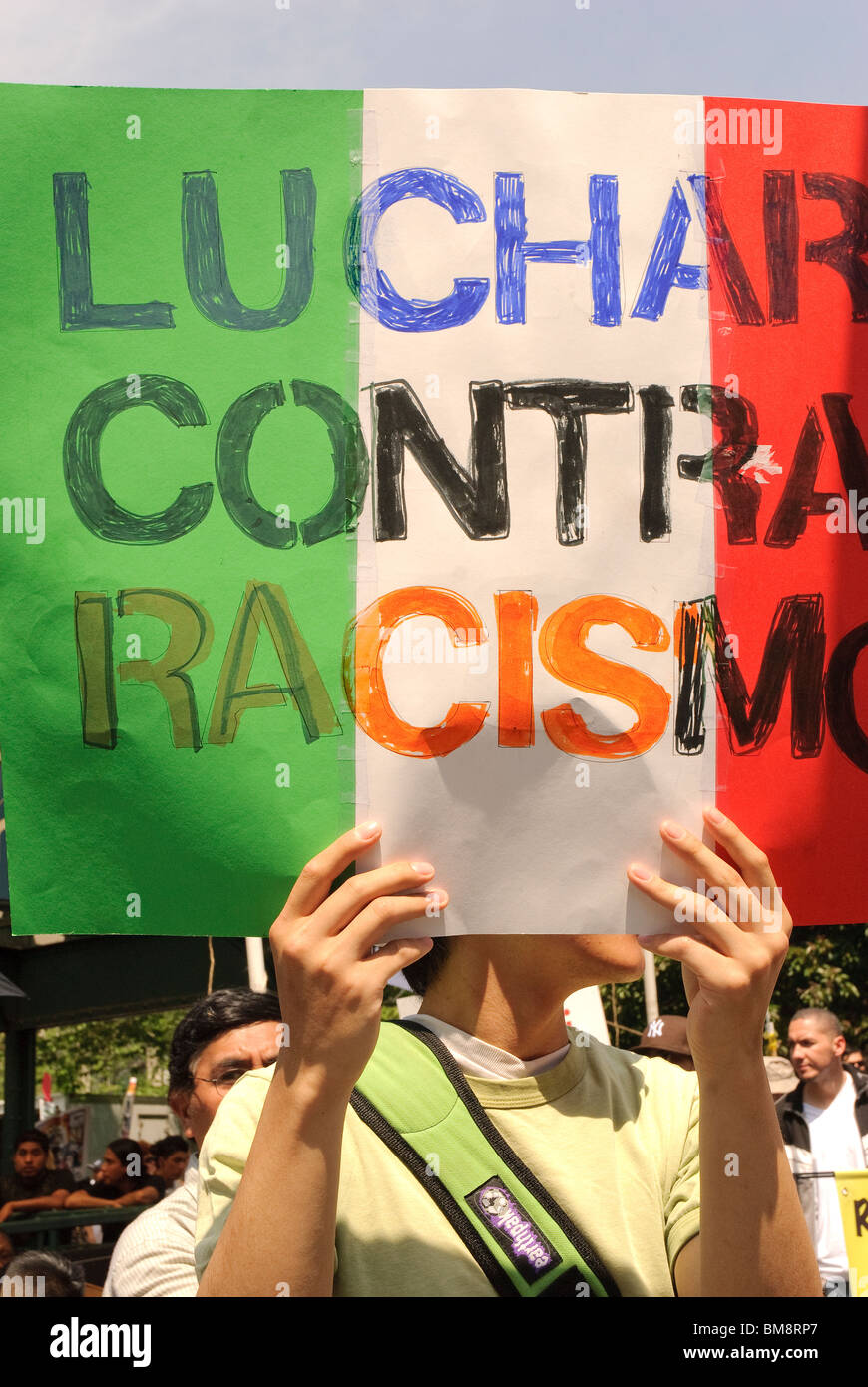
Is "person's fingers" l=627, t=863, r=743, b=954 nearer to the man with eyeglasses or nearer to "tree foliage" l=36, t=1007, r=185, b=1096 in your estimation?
the man with eyeglasses

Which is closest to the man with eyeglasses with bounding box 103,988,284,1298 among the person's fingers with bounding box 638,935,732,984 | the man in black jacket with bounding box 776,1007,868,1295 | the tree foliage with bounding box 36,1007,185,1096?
the person's fingers with bounding box 638,935,732,984

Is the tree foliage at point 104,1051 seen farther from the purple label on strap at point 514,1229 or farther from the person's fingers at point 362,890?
the person's fingers at point 362,890

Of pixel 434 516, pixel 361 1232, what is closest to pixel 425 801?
pixel 434 516

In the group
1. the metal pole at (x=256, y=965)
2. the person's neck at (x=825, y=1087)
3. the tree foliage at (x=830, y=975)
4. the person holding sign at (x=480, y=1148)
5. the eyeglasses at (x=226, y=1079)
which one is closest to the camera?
the person holding sign at (x=480, y=1148)

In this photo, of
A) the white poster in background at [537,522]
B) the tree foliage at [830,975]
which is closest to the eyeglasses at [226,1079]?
the white poster in background at [537,522]

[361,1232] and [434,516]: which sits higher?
[434,516]

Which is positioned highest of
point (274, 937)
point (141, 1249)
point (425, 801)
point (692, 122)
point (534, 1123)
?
point (692, 122)

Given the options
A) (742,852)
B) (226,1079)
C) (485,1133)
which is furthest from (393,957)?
(226,1079)

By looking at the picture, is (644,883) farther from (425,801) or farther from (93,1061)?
(93,1061)

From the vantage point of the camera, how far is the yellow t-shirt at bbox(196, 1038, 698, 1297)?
4.72 feet

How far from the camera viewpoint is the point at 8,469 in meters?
1.55

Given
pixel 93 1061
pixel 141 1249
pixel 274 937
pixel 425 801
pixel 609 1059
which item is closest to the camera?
pixel 274 937

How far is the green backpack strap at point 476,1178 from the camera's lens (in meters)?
1.45
